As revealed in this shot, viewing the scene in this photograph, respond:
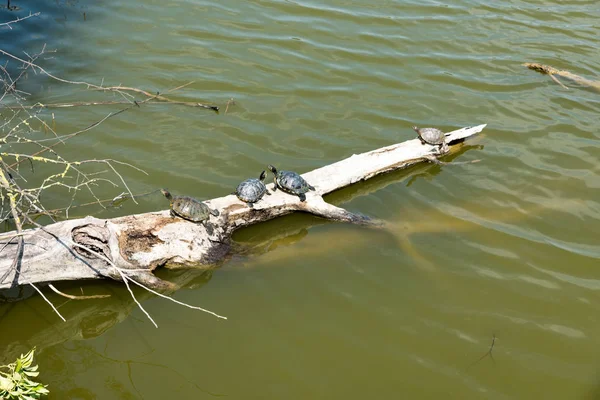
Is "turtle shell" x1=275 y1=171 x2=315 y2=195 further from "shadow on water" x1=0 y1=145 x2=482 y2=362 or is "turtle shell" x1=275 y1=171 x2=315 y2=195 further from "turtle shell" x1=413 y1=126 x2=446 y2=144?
"turtle shell" x1=413 y1=126 x2=446 y2=144

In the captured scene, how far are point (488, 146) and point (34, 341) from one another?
17.9 feet

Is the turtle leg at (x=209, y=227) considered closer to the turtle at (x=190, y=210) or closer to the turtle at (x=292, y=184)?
the turtle at (x=190, y=210)

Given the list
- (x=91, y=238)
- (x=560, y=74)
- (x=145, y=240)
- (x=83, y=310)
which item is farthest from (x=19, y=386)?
(x=560, y=74)

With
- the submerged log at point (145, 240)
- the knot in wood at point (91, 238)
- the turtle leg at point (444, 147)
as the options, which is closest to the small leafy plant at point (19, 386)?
the submerged log at point (145, 240)

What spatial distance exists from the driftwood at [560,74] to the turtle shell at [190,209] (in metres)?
6.07

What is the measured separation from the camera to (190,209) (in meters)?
4.53

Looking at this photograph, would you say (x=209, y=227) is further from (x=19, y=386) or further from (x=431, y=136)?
(x=431, y=136)

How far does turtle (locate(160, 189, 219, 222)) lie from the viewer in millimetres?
4508

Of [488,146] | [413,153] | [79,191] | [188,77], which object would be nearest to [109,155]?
[79,191]

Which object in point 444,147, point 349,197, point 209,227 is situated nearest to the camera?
point 209,227

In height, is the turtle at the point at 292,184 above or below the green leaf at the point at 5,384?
above

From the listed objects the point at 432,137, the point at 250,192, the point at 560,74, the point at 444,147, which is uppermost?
the point at 560,74

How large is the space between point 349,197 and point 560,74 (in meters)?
4.57

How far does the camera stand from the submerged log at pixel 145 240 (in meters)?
3.97
